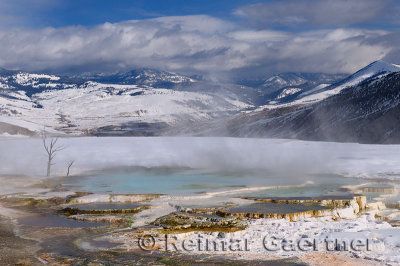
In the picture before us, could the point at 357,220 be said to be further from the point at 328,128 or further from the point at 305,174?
the point at 328,128

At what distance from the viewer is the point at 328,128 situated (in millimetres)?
137000

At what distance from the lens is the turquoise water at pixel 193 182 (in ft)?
103

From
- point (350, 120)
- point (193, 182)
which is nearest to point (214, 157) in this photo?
point (193, 182)

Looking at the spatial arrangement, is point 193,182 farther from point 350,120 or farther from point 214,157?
point 350,120

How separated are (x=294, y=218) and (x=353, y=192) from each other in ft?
30.5

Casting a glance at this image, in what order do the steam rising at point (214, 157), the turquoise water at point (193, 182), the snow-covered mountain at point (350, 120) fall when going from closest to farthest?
the turquoise water at point (193, 182), the steam rising at point (214, 157), the snow-covered mountain at point (350, 120)

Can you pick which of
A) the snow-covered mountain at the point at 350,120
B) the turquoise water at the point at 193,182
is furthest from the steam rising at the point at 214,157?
the snow-covered mountain at the point at 350,120

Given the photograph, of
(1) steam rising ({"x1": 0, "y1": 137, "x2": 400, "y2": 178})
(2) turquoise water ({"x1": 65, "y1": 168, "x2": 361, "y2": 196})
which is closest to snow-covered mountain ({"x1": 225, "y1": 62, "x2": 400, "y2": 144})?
(1) steam rising ({"x1": 0, "y1": 137, "x2": 400, "y2": 178})

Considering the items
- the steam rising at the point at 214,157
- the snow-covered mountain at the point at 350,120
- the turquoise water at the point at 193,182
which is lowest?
the turquoise water at the point at 193,182

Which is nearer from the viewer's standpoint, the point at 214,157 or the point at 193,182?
the point at 193,182

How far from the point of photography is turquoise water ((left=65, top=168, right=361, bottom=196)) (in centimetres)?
3138

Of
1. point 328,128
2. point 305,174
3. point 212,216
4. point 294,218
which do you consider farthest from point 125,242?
point 328,128

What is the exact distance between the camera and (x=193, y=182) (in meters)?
35.7

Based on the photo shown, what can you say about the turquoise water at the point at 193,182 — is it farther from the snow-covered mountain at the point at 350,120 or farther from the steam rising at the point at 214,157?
the snow-covered mountain at the point at 350,120
